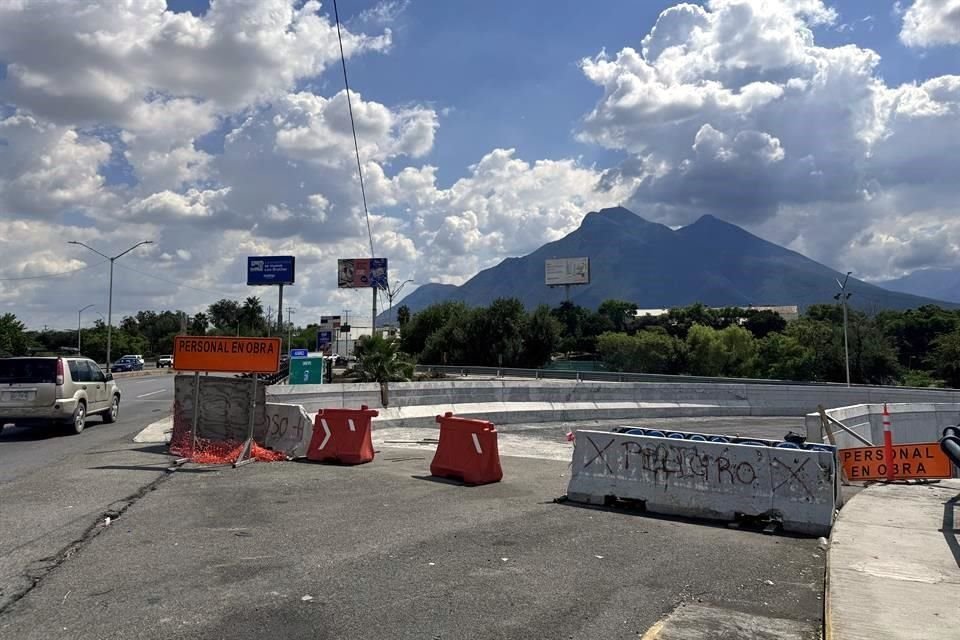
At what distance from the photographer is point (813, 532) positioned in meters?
8.50

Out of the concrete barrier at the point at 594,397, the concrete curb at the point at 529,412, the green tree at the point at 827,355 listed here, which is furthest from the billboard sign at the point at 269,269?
the concrete curb at the point at 529,412

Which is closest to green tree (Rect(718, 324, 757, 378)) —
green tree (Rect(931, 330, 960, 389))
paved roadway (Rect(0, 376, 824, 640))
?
green tree (Rect(931, 330, 960, 389))

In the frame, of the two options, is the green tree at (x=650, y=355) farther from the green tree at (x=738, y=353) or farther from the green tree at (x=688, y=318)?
the green tree at (x=688, y=318)

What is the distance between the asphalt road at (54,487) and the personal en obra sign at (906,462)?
38.4ft

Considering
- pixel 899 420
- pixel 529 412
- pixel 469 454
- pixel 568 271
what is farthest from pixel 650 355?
pixel 469 454

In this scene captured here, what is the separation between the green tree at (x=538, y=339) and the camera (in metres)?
81.2

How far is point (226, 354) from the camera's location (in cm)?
1416

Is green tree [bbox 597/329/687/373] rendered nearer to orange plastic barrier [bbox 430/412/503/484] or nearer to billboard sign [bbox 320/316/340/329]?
billboard sign [bbox 320/316/340/329]

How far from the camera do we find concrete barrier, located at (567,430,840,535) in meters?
8.59

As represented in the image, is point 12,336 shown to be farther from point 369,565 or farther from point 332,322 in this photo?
point 369,565

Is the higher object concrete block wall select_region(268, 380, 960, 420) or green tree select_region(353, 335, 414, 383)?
green tree select_region(353, 335, 414, 383)

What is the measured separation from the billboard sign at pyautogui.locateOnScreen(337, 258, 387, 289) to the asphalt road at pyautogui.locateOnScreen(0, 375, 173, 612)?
7539 cm

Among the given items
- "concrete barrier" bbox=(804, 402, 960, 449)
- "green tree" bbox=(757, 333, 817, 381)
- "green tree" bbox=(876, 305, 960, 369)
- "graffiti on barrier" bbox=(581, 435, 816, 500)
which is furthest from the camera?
"green tree" bbox=(876, 305, 960, 369)

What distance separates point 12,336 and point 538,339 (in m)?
57.1
